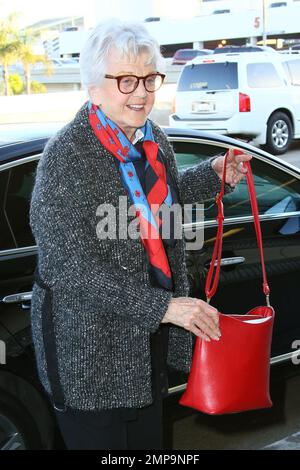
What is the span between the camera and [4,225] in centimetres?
278

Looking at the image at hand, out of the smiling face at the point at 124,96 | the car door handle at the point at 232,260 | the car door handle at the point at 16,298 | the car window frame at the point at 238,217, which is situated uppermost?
the smiling face at the point at 124,96

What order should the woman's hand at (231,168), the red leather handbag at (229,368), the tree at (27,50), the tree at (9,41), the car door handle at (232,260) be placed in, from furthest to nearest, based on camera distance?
the tree at (27,50) < the tree at (9,41) < the car door handle at (232,260) < the woman's hand at (231,168) < the red leather handbag at (229,368)

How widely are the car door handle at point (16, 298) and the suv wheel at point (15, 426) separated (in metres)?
0.34

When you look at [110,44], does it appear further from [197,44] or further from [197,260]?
[197,44]

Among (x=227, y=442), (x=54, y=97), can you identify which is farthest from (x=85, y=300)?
(x=54, y=97)

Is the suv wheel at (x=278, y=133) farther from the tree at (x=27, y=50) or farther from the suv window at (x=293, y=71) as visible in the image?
the tree at (x=27, y=50)

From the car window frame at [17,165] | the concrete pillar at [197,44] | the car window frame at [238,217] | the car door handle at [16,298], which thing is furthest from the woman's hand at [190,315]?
the concrete pillar at [197,44]

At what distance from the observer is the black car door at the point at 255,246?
3252 mm

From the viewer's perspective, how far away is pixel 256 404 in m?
2.11

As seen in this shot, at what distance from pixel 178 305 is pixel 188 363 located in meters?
0.44

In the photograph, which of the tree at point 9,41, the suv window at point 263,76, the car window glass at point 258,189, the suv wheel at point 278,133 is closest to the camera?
the car window glass at point 258,189

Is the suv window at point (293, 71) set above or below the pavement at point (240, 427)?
above

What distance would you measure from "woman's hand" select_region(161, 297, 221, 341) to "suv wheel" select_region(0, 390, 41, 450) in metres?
1.04

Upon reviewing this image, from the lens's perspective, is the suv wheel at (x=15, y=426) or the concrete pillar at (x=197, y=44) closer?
the suv wheel at (x=15, y=426)
